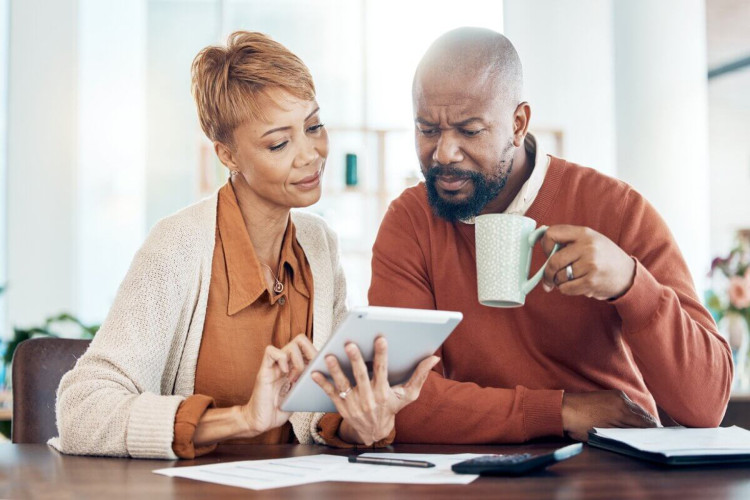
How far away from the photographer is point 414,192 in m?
1.83

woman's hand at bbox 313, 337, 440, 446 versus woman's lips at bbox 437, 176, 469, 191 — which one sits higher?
woman's lips at bbox 437, 176, 469, 191

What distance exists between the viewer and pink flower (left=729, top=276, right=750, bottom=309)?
11.1ft

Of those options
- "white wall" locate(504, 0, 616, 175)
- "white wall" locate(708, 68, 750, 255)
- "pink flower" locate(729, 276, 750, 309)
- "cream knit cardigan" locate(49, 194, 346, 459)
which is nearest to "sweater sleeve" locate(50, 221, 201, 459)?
"cream knit cardigan" locate(49, 194, 346, 459)

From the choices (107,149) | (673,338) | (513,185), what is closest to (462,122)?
(513,185)

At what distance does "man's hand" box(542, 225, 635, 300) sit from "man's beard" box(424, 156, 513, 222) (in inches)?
15.9

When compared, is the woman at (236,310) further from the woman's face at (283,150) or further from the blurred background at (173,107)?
the blurred background at (173,107)

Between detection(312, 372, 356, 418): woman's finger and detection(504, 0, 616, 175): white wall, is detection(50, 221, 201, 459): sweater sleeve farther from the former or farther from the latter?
detection(504, 0, 616, 175): white wall

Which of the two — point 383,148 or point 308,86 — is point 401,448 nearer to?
point 308,86

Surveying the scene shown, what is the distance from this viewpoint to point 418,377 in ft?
4.24

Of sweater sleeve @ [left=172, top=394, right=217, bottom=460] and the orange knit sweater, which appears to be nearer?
sweater sleeve @ [left=172, top=394, right=217, bottom=460]

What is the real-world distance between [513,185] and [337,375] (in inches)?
29.9

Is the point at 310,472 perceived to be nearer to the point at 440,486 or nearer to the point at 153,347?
the point at 440,486

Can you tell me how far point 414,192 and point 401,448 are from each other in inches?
25.0

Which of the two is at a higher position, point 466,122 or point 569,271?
point 466,122
